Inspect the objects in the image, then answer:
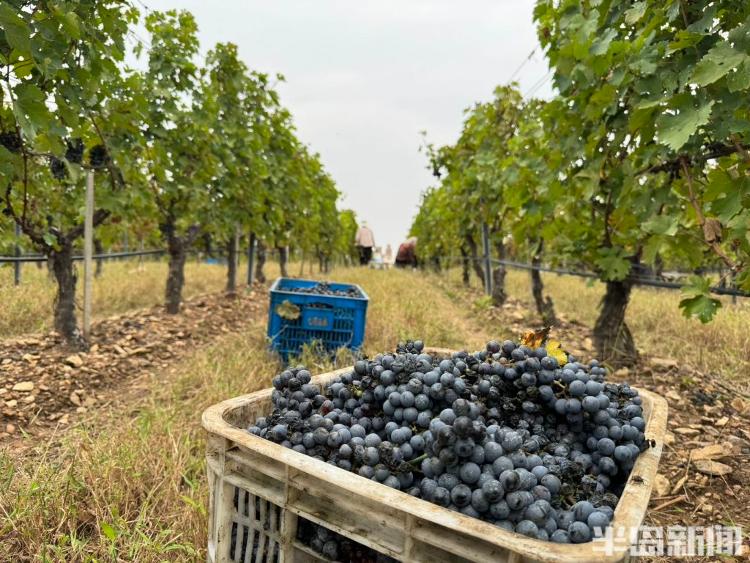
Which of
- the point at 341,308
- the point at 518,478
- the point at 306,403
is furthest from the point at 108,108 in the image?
the point at 518,478

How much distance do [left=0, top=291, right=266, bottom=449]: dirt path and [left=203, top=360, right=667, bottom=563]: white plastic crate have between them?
1.72 metres

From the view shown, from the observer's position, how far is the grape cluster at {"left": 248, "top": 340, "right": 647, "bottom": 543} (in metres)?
0.99

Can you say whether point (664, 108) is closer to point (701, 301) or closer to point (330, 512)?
point (701, 301)

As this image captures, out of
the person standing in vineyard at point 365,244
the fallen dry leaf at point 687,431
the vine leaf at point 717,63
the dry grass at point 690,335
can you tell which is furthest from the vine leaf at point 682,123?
the person standing in vineyard at point 365,244

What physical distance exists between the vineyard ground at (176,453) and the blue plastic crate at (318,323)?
271 millimetres

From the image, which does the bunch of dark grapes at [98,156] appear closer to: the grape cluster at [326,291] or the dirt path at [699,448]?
the grape cluster at [326,291]

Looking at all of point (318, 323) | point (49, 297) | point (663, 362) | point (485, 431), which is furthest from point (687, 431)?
point (49, 297)

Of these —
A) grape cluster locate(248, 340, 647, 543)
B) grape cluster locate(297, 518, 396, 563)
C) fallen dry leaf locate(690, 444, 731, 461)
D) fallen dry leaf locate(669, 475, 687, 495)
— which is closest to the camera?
grape cluster locate(248, 340, 647, 543)

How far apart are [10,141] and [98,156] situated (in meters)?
1.09

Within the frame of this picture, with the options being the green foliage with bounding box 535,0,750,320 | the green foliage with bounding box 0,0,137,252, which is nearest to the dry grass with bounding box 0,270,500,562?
the green foliage with bounding box 0,0,137,252

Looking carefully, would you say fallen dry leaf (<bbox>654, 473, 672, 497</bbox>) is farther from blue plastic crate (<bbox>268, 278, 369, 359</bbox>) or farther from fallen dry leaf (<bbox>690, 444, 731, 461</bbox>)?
blue plastic crate (<bbox>268, 278, 369, 359</bbox>)

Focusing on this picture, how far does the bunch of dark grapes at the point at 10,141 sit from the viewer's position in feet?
9.14

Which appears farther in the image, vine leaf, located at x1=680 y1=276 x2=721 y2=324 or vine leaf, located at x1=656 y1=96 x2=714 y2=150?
vine leaf, located at x1=680 y1=276 x2=721 y2=324

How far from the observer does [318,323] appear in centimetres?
385
